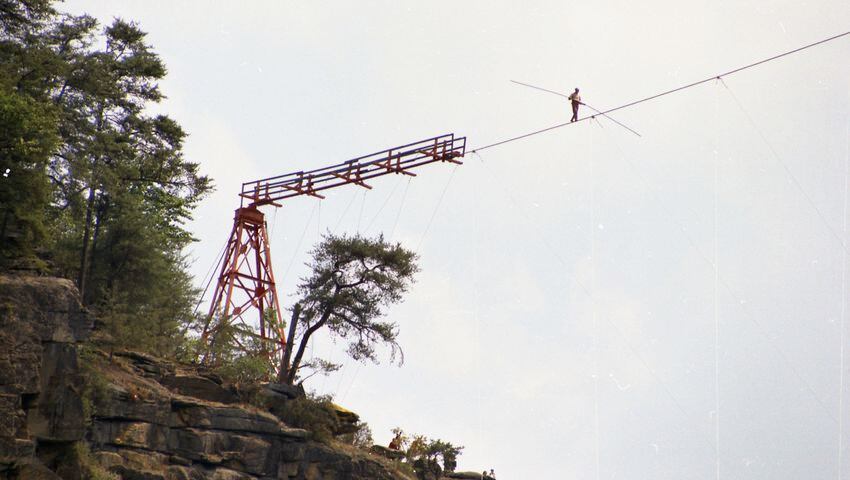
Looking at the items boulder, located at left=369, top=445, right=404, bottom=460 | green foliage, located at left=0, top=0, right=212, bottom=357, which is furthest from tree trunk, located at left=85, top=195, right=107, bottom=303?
boulder, located at left=369, top=445, right=404, bottom=460

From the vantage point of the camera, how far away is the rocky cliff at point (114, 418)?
1165 inches

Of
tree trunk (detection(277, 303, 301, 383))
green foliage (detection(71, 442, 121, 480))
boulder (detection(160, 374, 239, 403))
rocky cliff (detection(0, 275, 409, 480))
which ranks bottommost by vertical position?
green foliage (detection(71, 442, 121, 480))

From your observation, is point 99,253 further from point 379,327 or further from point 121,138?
point 379,327

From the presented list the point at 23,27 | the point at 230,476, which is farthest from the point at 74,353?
the point at 23,27

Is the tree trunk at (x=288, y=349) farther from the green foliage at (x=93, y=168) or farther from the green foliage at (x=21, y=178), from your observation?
the green foliage at (x=21, y=178)

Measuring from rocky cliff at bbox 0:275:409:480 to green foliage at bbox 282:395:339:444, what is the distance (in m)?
0.49

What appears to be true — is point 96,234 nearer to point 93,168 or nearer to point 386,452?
point 93,168

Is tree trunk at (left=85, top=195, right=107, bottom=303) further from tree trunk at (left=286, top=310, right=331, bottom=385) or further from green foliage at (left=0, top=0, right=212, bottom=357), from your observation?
tree trunk at (left=286, top=310, right=331, bottom=385)

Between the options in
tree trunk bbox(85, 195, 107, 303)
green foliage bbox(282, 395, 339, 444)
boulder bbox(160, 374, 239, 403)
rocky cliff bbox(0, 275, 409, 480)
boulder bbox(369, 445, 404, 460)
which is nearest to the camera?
rocky cliff bbox(0, 275, 409, 480)

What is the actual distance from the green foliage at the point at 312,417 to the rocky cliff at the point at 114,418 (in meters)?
0.49

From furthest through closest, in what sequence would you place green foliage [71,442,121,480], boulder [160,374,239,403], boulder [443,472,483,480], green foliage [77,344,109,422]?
boulder [443,472,483,480] < boulder [160,374,239,403] < green foliage [77,344,109,422] < green foliage [71,442,121,480]

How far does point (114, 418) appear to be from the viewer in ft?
110

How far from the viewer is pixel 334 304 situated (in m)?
43.9

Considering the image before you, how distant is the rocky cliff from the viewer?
2959cm
